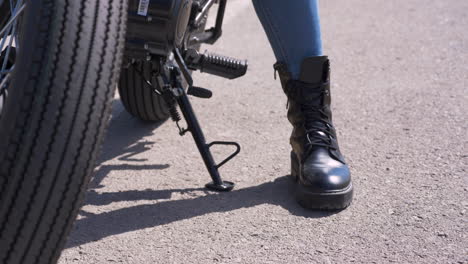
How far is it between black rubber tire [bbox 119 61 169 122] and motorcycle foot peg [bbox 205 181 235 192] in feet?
1.55

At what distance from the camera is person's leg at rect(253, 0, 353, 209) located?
1.57 m

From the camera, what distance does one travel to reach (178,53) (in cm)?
154

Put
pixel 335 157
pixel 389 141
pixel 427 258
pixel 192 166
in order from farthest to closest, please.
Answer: pixel 389 141 → pixel 192 166 → pixel 335 157 → pixel 427 258

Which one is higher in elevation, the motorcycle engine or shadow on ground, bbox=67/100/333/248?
the motorcycle engine

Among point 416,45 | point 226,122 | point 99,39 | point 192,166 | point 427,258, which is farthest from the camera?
point 416,45

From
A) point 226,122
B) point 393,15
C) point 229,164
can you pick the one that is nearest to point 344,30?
point 393,15

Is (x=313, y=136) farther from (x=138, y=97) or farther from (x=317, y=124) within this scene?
(x=138, y=97)

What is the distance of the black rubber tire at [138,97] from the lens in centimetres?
198

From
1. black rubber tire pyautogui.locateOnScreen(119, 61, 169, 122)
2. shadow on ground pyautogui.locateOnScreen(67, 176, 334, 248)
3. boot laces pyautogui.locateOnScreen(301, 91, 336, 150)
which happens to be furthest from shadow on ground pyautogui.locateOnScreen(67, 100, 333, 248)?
black rubber tire pyautogui.locateOnScreen(119, 61, 169, 122)

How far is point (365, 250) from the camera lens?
133 cm

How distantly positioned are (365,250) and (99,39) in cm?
75

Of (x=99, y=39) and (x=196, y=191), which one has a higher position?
(x=99, y=39)

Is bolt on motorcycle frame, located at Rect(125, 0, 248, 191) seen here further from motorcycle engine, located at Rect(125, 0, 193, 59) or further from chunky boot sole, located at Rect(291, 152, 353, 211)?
chunky boot sole, located at Rect(291, 152, 353, 211)

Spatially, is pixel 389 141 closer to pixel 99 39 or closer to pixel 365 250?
pixel 365 250
